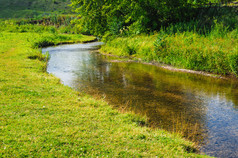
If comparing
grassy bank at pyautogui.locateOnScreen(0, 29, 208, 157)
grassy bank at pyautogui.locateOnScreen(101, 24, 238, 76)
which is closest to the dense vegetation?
grassy bank at pyautogui.locateOnScreen(101, 24, 238, 76)

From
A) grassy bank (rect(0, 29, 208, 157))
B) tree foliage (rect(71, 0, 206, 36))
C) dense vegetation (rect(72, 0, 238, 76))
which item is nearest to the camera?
grassy bank (rect(0, 29, 208, 157))

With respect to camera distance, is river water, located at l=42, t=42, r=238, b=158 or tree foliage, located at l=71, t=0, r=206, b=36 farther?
tree foliage, located at l=71, t=0, r=206, b=36

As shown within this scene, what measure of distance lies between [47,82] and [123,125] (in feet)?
21.7

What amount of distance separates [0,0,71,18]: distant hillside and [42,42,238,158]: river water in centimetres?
12346

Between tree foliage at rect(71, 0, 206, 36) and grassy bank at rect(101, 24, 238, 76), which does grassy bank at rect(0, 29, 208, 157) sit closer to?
grassy bank at rect(101, 24, 238, 76)

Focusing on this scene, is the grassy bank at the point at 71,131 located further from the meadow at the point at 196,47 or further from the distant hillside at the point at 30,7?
the distant hillside at the point at 30,7

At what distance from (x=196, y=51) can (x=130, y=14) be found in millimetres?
15222

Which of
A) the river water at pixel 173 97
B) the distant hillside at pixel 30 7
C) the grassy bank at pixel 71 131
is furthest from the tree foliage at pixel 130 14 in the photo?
the distant hillside at pixel 30 7

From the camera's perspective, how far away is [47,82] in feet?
41.0

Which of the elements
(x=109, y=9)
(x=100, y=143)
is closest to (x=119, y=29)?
(x=109, y=9)

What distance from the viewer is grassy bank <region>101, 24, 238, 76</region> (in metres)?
15.8

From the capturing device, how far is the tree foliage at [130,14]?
1151 inches

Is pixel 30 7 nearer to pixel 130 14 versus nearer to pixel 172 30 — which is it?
pixel 130 14

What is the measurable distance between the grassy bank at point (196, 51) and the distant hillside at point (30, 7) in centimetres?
11817
